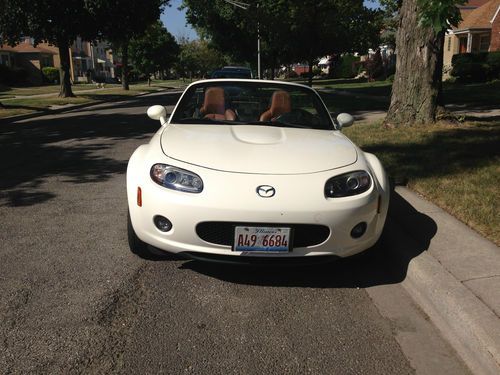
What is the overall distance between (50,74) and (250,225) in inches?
2238

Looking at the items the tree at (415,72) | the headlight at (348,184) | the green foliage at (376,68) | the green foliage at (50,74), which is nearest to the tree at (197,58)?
the green foliage at (50,74)

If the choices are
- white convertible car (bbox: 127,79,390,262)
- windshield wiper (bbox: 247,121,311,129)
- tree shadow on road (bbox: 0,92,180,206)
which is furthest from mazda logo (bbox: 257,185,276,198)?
tree shadow on road (bbox: 0,92,180,206)

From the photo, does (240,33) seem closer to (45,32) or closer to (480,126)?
(45,32)

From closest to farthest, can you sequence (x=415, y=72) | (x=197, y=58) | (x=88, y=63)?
1. (x=415, y=72)
2. (x=88, y=63)
3. (x=197, y=58)

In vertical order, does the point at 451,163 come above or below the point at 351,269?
above

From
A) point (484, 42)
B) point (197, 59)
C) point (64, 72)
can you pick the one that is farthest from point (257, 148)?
point (197, 59)

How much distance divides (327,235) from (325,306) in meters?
0.46

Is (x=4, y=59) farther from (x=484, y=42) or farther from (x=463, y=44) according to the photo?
(x=484, y=42)

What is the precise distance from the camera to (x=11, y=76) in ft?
157

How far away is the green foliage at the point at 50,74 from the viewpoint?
53.9 m

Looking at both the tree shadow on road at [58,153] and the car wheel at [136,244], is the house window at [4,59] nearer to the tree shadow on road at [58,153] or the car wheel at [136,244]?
the tree shadow on road at [58,153]

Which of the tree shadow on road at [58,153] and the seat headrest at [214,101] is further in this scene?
the tree shadow on road at [58,153]

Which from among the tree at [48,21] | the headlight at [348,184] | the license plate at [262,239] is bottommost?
the license plate at [262,239]

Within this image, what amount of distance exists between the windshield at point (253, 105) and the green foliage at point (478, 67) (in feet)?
84.0
